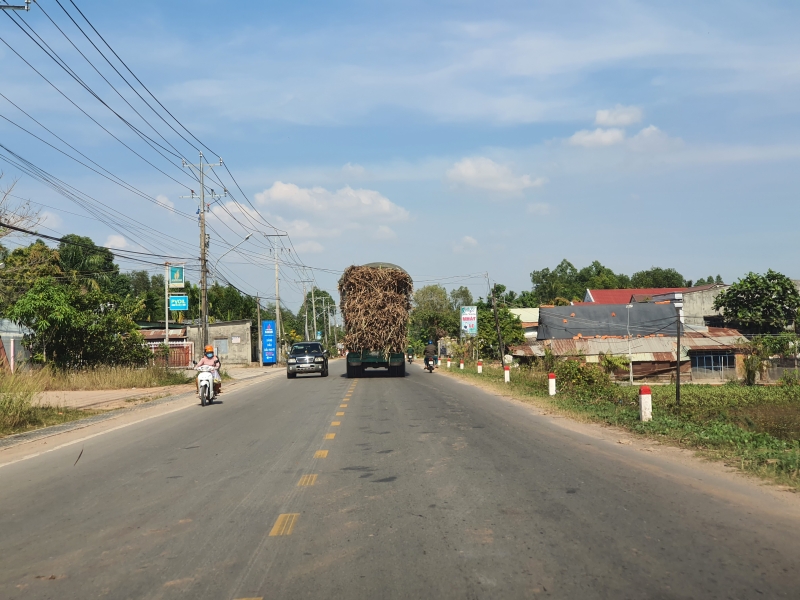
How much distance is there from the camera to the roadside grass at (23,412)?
14930 mm

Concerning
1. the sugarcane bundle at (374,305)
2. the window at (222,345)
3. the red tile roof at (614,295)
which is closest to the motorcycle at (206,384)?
the sugarcane bundle at (374,305)

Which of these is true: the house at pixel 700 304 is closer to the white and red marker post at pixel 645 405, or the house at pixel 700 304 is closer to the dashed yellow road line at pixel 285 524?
the white and red marker post at pixel 645 405

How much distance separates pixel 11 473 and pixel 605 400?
560 inches

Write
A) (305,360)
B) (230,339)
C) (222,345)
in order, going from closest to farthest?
1. (305,360)
2. (222,345)
3. (230,339)

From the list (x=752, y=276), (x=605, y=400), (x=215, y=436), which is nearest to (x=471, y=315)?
(x=752, y=276)

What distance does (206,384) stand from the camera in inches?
828

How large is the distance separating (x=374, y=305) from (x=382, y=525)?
25874mm

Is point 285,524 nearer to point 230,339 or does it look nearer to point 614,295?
point 230,339

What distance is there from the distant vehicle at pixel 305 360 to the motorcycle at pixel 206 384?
588 inches

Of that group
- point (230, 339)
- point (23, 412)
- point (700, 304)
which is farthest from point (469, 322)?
point (23, 412)

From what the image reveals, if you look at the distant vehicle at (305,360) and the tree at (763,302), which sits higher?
the tree at (763,302)

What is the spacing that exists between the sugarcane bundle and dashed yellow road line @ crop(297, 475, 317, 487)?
23.4 m

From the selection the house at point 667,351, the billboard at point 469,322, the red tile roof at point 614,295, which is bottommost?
the house at point 667,351

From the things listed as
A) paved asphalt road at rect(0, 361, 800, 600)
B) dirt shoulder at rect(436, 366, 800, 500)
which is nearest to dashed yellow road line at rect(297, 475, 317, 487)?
paved asphalt road at rect(0, 361, 800, 600)
